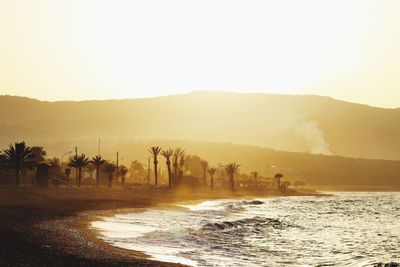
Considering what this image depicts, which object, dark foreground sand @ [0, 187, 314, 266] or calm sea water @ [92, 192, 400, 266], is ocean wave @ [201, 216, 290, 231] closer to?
calm sea water @ [92, 192, 400, 266]

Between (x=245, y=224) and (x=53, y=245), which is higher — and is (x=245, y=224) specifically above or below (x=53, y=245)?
below

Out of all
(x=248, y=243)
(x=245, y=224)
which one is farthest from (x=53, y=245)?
(x=245, y=224)

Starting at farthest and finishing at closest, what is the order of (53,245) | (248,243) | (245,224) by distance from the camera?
(245,224), (248,243), (53,245)

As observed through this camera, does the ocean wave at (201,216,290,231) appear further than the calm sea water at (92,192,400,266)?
Yes

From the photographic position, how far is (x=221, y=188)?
17725 centimetres

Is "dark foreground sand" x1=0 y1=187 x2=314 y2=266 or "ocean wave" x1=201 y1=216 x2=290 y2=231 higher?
"dark foreground sand" x1=0 y1=187 x2=314 y2=266

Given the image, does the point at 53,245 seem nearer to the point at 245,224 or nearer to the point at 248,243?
the point at 248,243

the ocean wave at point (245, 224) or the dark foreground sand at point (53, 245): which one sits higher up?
the dark foreground sand at point (53, 245)

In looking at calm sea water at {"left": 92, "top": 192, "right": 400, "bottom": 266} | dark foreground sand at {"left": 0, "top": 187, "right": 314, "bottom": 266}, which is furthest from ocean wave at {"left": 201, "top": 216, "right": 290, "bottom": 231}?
dark foreground sand at {"left": 0, "top": 187, "right": 314, "bottom": 266}

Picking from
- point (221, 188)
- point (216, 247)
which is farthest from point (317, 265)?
point (221, 188)

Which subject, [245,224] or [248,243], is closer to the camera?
[248,243]

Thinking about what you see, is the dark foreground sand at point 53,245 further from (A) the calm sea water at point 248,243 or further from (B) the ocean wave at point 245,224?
(B) the ocean wave at point 245,224

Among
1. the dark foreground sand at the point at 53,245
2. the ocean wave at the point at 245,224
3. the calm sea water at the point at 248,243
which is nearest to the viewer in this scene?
the dark foreground sand at the point at 53,245

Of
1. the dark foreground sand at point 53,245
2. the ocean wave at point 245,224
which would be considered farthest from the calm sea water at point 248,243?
the dark foreground sand at point 53,245
